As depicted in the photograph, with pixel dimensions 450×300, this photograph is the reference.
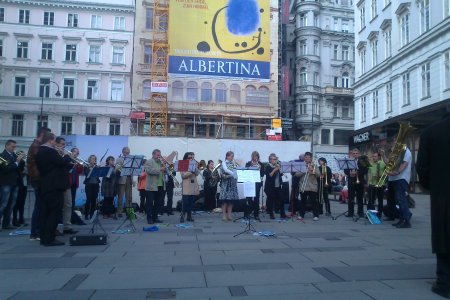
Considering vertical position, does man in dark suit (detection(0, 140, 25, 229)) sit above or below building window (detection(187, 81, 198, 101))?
below

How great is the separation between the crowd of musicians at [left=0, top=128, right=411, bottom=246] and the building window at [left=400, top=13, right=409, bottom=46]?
1911 cm

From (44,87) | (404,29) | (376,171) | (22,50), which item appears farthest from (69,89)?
(376,171)

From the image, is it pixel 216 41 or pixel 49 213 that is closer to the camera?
pixel 49 213

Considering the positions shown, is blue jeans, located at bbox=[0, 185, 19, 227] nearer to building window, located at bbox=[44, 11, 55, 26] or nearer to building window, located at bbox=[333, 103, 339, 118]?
building window, located at bbox=[44, 11, 55, 26]

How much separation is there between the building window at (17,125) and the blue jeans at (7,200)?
1578 inches

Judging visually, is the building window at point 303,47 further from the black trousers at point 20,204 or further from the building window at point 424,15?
the black trousers at point 20,204

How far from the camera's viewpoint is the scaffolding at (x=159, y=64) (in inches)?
1641

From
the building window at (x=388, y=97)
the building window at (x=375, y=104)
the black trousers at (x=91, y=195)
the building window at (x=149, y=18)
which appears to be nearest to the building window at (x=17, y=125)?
the building window at (x=149, y=18)

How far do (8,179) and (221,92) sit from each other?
3513 cm

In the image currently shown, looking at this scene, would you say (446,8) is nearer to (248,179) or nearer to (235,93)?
(248,179)

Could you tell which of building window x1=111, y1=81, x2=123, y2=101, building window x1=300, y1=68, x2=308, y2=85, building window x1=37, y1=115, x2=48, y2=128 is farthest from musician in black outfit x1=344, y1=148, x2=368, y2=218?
building window x1=300, y1=68, x2=308, y2=85

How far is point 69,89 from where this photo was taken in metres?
47.7

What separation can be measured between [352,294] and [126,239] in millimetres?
5458

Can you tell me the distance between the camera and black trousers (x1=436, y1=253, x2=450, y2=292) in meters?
4.73
